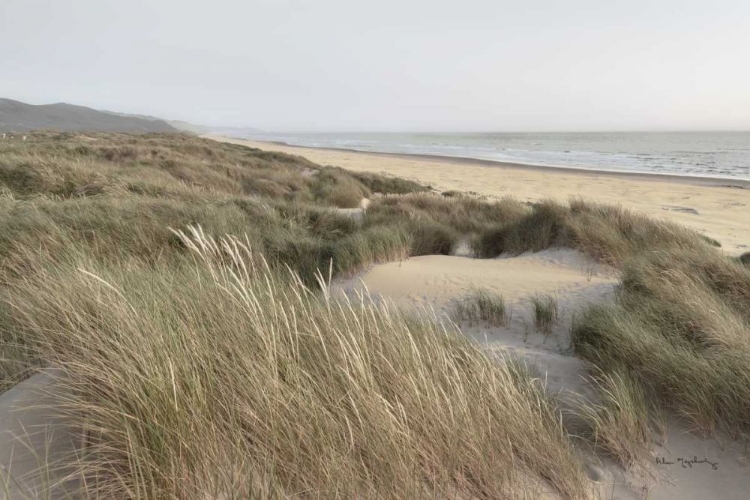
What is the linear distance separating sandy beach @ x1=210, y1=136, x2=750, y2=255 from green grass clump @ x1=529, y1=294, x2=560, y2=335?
6.42 m

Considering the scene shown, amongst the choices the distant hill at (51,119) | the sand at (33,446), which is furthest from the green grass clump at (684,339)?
the distant hill at (51,119)

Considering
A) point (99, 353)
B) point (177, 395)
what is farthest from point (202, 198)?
point (177, 395)

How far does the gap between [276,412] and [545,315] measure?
296 centimetres

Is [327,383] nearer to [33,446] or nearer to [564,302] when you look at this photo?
[33,446]

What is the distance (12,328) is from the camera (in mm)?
2359

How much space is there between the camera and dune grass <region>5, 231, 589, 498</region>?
140cm

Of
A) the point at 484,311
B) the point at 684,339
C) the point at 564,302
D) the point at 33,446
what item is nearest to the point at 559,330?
the point at 484,311

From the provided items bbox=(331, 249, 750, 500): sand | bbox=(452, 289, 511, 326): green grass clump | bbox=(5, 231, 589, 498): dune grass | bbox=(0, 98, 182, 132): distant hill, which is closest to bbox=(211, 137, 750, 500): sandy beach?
bbox=(331, 249, 750, 500): sand

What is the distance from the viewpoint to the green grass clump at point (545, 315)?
12.2 feet

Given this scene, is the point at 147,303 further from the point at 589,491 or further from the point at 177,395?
the point at 589,491

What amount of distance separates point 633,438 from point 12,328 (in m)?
3.57

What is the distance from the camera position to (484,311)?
3.92 m
